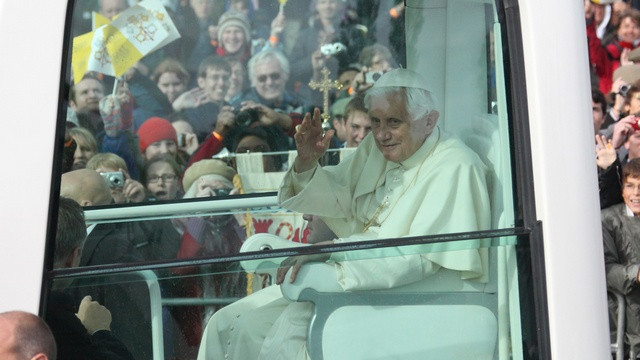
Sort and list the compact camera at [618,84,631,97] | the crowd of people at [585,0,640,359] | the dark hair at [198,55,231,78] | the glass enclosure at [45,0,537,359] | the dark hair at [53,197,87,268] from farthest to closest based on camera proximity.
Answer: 1. the compact camera at [618,84,631,97]
2. the crowd of people at [585,0,640,359]
3. the dark hair at [198,55,231,78]
4. the glass enclosure at [45,0,537,359]
5. the dark hair at [53,197,87,268]

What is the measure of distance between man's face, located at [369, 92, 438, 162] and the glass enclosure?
0.05 meters

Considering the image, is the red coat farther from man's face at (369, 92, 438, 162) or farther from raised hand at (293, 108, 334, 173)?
raised hand at (293, 108, 334, 173)

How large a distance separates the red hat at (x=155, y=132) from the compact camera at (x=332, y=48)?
0.39 metres

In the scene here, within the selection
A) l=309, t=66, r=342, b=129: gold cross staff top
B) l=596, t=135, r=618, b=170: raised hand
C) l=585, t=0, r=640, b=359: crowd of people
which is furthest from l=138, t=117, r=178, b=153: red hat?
l=596, t=135, r=618, b=170: raised hand

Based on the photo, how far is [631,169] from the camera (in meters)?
4.96

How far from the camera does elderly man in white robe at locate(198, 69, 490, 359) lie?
2205mm

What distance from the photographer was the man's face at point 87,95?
2.09 m

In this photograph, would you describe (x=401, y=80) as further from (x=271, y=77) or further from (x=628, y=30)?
(x=628, y=30)

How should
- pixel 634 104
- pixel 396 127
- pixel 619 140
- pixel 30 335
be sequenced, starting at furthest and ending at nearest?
pixel 634 104, pixel 619 140, pixel 396 127, pixel 30 335

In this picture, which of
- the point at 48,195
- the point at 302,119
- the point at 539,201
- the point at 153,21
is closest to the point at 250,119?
the point at 302,119

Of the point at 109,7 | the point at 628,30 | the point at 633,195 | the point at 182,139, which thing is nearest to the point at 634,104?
the point at 628,30

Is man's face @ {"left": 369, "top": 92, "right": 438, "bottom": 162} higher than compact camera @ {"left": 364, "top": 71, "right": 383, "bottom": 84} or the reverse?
the reverse

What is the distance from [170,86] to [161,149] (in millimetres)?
141

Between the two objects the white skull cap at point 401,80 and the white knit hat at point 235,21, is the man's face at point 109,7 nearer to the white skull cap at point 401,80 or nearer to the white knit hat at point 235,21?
the white knit hat at point 235,21
